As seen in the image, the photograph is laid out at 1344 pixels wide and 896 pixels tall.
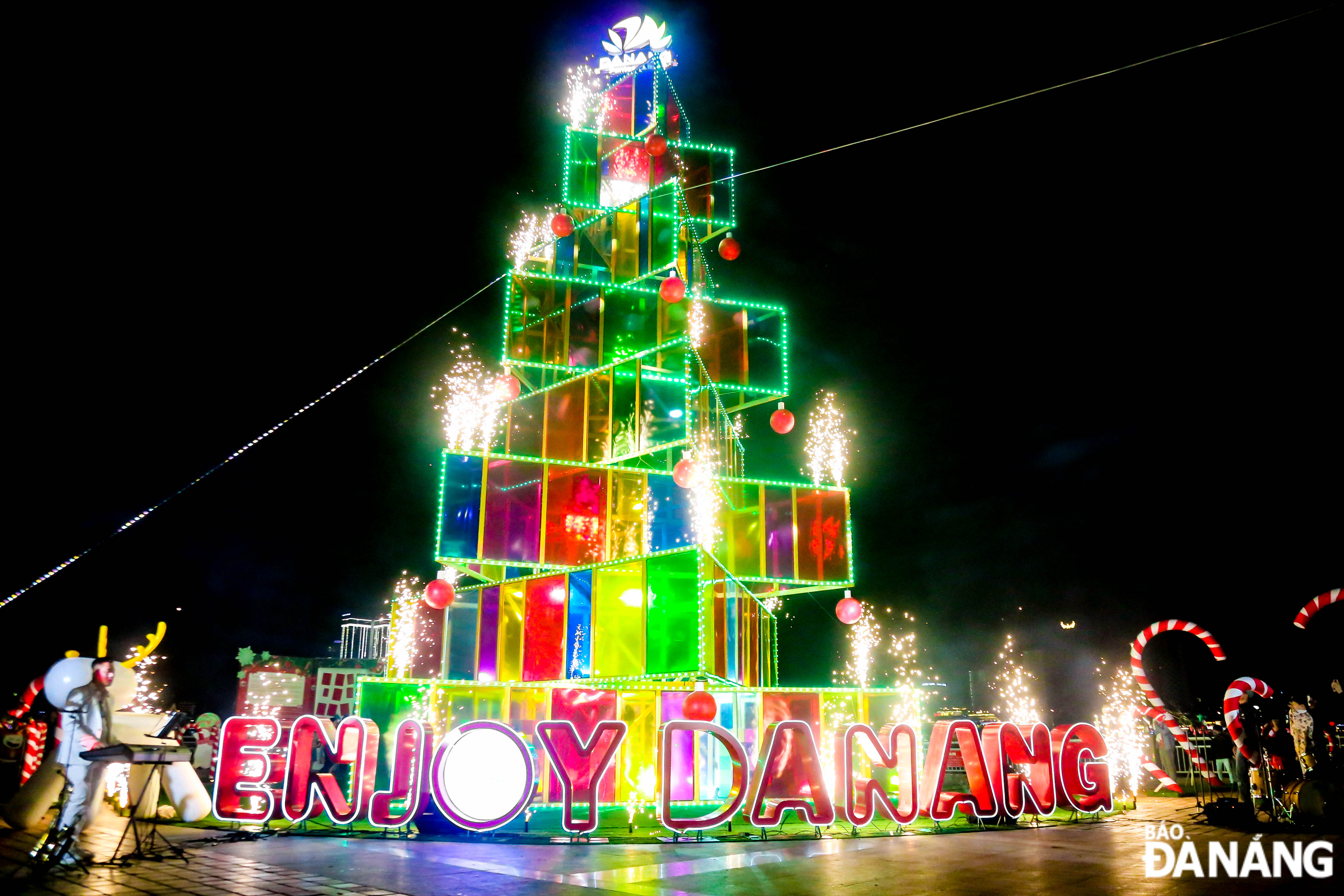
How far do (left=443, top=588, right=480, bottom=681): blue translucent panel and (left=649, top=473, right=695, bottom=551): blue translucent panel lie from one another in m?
2.95

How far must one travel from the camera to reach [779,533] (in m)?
13.6

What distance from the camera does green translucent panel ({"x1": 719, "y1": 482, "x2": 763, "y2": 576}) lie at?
1348 centimetres

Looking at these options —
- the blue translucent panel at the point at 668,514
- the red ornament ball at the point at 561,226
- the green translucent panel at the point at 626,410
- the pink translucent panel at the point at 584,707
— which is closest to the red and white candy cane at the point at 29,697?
the pink translucent panel at the point at 584,707

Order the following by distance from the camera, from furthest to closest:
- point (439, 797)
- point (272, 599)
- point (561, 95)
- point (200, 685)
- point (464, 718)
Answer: point (200, 685), point (272, 599), point (561, 95), point (464, 718), point (439, 797)

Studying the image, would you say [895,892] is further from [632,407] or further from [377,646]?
[377,646]

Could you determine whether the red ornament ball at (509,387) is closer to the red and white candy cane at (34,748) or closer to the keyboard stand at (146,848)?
the keyboard stand at (146,848)

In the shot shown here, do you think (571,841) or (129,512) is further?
(129,512)

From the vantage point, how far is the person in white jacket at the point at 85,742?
7.17 meters

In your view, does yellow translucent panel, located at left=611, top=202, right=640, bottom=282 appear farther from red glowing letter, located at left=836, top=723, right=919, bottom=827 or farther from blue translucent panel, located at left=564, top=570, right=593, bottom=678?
red glowing letter, located at left=836, top=723, right=919, bottom=827

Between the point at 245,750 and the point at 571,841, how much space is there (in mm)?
3875

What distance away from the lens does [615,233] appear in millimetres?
13812

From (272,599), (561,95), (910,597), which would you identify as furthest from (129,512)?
(910,597)

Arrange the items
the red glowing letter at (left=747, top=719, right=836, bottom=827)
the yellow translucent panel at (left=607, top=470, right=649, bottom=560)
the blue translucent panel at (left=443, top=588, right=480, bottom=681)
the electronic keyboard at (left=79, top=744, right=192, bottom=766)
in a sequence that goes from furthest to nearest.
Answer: the blue translucent panel at (left=443, top=588, right=480, bottom=681), the yellow translucent panel at (left=607, top=470, right=649, bottom=560), the red glowing letter at (left=747, top=719, right=836, bottom=827), the electronic keyboard at (left=79, top=744, right=192, bottom=766)

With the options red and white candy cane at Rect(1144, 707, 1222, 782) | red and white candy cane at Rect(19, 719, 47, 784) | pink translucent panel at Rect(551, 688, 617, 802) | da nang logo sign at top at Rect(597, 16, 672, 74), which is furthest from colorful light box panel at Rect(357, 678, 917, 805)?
da nang logo sign at top at Rect(597, 16, 672, 74)
